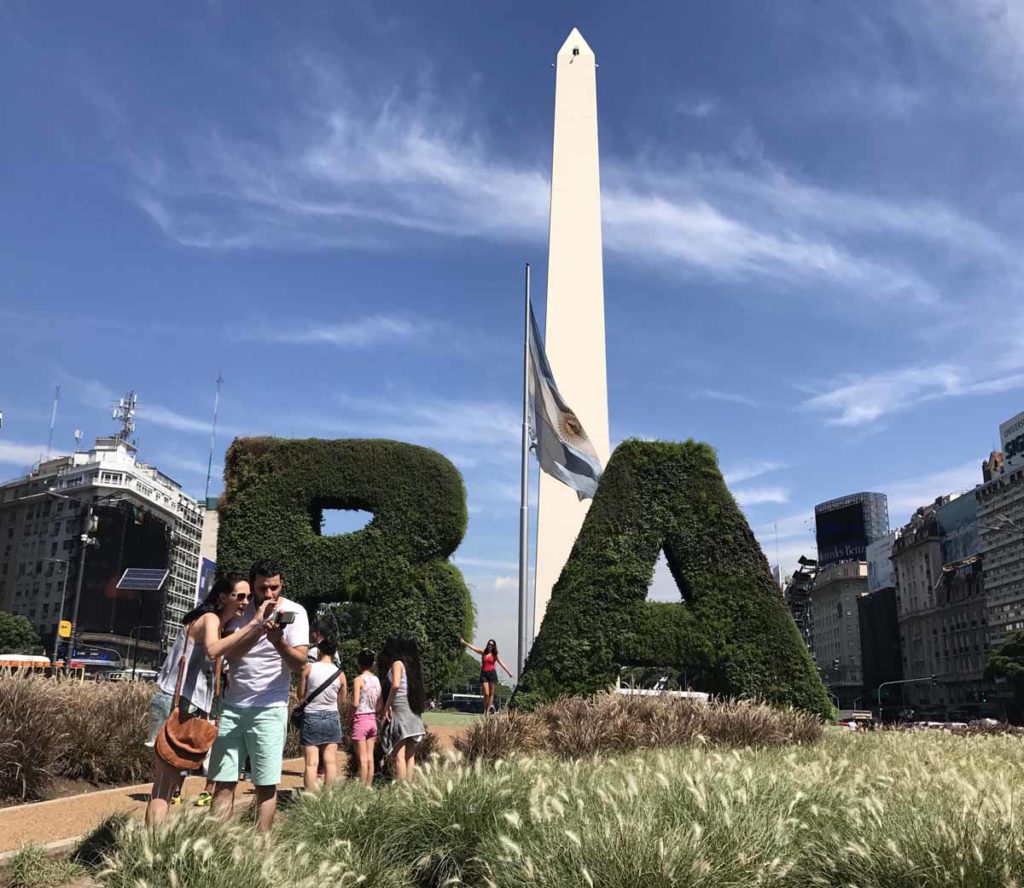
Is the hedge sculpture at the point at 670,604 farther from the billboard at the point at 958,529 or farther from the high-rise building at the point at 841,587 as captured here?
the high-rise building at the point at 841,587

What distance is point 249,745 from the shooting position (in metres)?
5.23

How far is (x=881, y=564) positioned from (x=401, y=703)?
420 feet

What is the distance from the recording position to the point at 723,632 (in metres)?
12.6

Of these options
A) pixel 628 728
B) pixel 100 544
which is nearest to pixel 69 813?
pixel 628 728

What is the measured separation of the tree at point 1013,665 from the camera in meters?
58.1

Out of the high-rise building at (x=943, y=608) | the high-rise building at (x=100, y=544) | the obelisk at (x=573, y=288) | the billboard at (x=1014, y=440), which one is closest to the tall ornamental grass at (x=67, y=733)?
the obelisk at (x=573, y=288)

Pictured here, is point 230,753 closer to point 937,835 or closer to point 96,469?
point 937,835

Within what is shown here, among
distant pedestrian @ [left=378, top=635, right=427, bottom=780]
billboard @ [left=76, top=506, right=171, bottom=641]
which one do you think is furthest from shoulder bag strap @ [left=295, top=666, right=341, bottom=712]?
billboard @ [left=76, top=506, right=171, bottom=641]

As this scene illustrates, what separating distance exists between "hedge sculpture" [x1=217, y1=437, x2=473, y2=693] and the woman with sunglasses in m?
8.05

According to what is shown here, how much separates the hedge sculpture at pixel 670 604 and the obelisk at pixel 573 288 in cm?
1335

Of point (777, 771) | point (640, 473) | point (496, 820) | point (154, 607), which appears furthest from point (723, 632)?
point (154, 607)

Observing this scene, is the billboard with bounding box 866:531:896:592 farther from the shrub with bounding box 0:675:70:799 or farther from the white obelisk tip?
the shrub with bounding box 0:675:70:799

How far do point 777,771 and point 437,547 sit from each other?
29.0ft

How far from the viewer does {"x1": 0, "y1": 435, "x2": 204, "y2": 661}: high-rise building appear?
80562 millimetres
